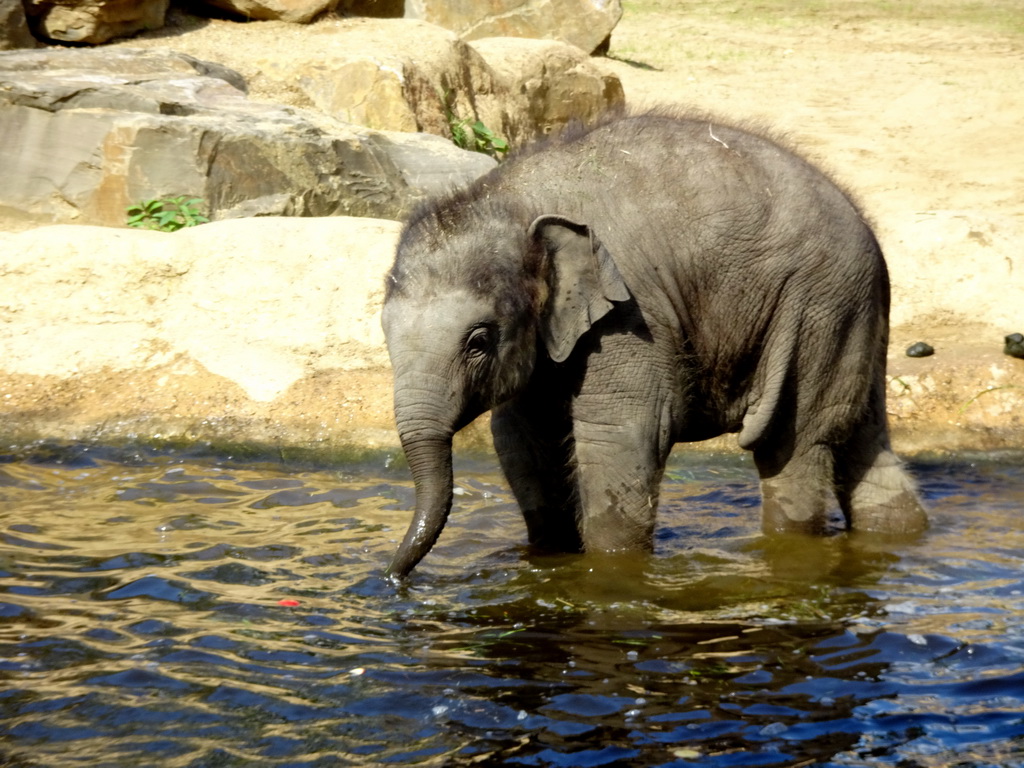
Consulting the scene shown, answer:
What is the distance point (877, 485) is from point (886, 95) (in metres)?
12.3

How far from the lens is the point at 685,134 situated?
5.28 metres

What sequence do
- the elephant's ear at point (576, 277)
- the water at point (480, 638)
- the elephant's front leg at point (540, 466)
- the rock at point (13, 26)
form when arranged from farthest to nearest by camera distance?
the rock at point (13, 26) → the elephant's front leg at point (540, 466) → the elephant's ear at point (576, 277) → the water at point (480, 638)

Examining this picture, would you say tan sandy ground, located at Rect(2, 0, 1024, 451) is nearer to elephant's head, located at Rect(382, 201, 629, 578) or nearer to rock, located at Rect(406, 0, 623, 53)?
rock, located at Rect(406, 0, 623, 53)

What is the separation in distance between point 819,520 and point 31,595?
10.7 ft

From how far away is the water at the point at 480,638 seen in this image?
380cm

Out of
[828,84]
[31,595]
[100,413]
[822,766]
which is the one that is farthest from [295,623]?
[828,84]

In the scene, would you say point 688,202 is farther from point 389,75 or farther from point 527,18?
point 527,18

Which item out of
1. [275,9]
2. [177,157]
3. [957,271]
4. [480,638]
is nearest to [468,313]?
[480,638]

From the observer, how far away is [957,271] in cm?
856

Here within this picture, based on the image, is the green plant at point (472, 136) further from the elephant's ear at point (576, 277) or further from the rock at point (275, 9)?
the elephant's ear at point (576, 277)

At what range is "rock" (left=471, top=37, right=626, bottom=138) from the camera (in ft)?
44.8

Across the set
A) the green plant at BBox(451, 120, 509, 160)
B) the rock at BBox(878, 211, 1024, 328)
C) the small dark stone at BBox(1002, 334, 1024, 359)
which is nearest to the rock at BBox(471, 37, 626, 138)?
the green plant at BBox(451, 120, 509, 160)

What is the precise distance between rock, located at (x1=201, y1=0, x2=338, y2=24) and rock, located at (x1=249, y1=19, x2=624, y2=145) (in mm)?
185

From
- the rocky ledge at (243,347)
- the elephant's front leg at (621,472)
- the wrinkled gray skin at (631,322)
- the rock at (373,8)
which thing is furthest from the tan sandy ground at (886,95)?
the elephant's front leg at (621,472)
